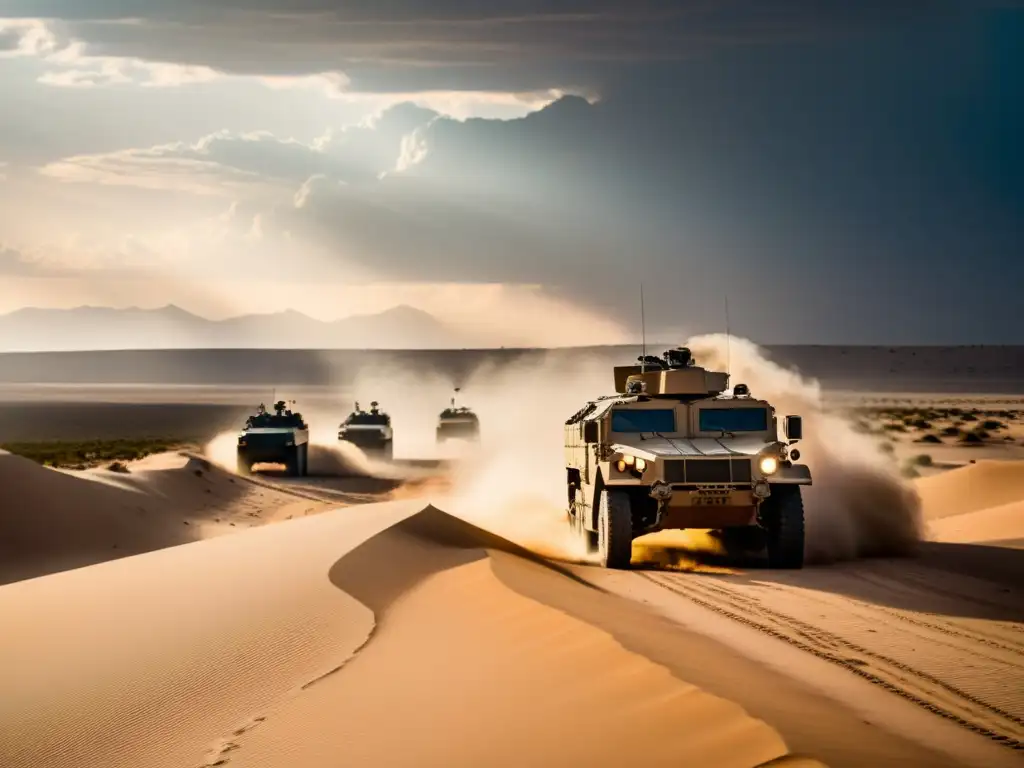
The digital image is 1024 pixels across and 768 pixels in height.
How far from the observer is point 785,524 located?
1658 cm

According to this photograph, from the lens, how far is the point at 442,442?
47.0m

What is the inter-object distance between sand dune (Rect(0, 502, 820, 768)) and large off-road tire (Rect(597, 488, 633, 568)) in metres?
3.86

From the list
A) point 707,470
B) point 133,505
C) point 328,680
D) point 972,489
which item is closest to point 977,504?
point 972,489

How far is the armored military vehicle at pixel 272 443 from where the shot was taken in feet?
123

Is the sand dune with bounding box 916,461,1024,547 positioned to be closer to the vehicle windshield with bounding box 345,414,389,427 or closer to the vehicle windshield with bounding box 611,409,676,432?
the vehicle windshield with bounding box 611,409,676,432

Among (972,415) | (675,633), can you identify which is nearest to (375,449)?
(675,633)

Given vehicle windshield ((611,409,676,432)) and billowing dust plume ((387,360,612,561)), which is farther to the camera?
billowing dust plume ((387,360,612,561))

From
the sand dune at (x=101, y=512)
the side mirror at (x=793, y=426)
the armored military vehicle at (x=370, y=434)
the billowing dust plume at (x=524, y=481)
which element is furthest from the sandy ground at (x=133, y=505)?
the side mirror at (x=793, y=426)

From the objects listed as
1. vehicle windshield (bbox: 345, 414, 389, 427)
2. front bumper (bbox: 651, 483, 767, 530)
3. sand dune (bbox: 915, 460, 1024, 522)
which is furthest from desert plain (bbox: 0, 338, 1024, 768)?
vehicle windshield (bbox: 345, 414, 389, 427)

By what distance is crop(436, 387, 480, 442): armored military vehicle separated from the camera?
46.8 m

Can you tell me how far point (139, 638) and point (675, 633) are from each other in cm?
365

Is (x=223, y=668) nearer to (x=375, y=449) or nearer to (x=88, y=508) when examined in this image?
(x=88, y=508)

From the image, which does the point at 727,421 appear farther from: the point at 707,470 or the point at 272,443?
the point at 272,443

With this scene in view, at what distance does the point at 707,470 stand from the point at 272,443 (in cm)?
2272
